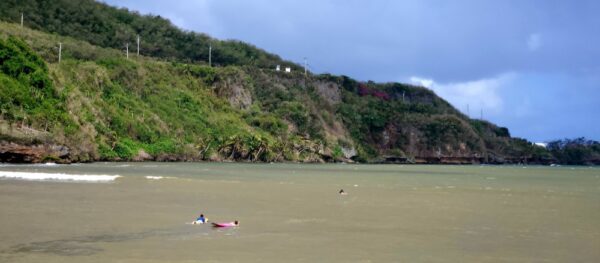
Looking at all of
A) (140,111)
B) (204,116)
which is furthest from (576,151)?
(140,111)

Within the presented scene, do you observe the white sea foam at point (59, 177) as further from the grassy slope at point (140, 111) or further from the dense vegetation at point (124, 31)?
the dense vegetation at point (124, 31)

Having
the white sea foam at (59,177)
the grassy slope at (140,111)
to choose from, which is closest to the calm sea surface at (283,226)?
the white sea foam at (59,177)

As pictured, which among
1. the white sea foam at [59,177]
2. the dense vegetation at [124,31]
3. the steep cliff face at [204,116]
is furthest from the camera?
the dense vegetation at [124,31]

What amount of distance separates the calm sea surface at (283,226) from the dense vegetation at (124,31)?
91.2m

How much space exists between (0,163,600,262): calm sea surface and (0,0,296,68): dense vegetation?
9118 centimetres

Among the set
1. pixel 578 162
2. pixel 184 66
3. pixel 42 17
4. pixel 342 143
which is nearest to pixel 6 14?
pixel 42 17

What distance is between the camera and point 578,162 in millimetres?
145125

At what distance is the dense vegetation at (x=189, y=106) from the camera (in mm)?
60969

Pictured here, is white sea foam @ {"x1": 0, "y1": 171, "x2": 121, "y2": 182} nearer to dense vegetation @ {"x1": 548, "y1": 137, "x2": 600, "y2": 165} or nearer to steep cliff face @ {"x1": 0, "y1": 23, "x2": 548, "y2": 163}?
steep cliff face @ {"x1": 0, "y1": 23, "x2": 548, "y2": 163}

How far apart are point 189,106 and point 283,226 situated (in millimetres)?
71684

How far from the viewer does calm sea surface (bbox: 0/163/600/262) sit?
44.7ft

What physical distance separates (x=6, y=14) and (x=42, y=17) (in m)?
6.67

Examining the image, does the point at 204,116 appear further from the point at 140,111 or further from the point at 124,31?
the point at 124,31

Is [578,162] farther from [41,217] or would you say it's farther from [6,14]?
[41,217]
